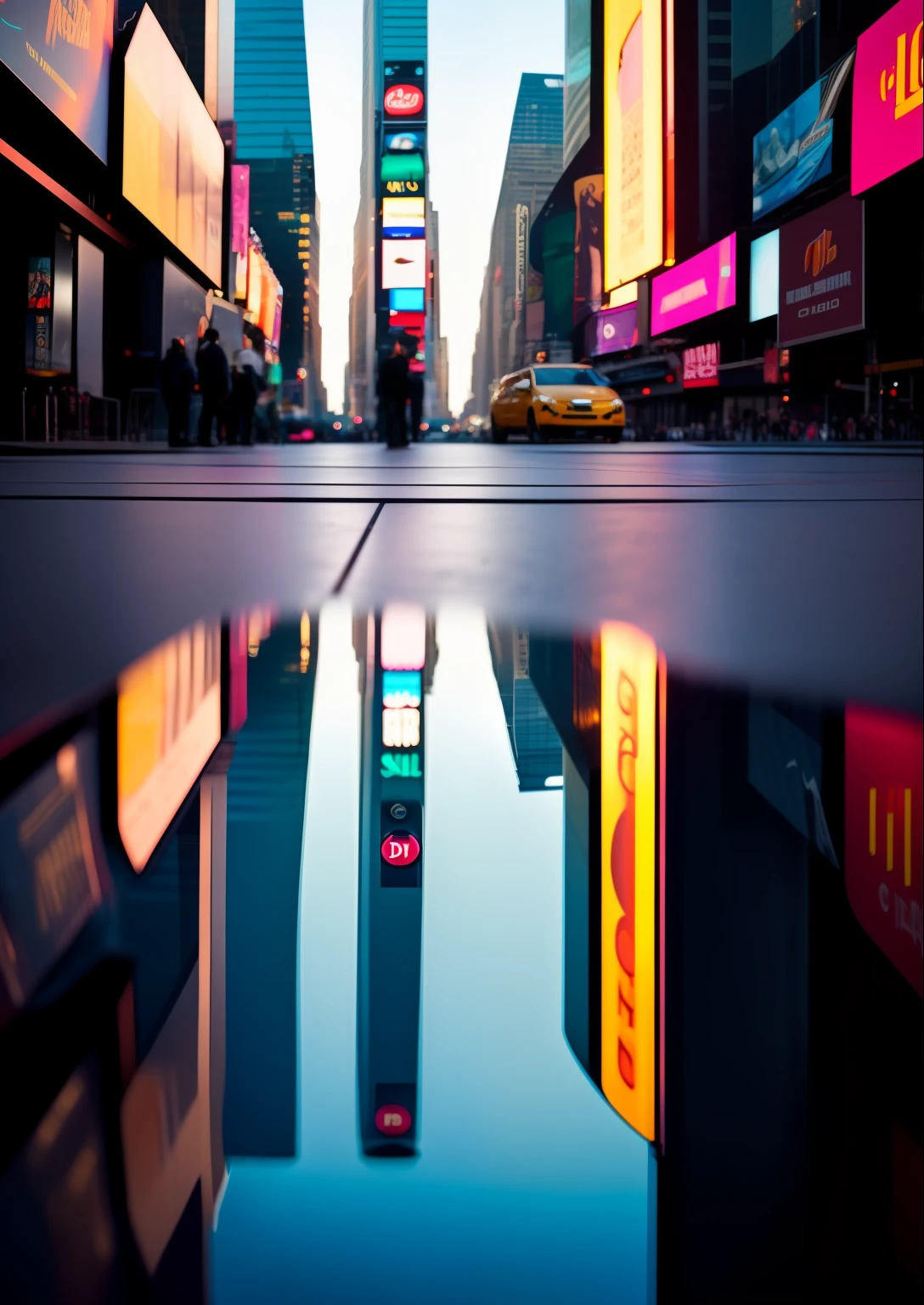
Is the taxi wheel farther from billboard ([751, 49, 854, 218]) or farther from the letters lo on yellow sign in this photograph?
the letters lo on yellow sign

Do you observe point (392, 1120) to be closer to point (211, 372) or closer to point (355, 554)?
point (355, 554)

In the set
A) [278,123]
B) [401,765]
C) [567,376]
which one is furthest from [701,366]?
[278,123]

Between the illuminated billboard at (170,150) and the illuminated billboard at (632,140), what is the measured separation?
9.03m

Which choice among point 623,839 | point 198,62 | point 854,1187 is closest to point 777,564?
point 623,839

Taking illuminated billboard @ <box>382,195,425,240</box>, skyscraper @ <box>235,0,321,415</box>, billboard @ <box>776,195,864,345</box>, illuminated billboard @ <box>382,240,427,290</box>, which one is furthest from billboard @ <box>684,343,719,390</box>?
skyscraper @ <box>235,0,321,415</box>

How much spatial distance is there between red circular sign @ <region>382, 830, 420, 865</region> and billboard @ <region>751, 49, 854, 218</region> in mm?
38223

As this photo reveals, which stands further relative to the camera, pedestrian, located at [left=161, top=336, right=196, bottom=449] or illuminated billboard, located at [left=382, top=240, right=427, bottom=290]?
illuminated billboard, located at [left=382, top=240, right=427, bottom=290]

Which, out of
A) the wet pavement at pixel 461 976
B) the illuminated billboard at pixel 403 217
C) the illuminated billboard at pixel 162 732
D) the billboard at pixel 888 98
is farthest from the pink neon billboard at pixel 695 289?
the wet pavement at pixel 461 976

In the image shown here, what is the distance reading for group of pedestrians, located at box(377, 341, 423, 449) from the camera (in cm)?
1797

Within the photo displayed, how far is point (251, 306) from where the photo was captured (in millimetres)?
67812

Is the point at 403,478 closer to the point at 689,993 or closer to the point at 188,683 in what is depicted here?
the point at 188,683

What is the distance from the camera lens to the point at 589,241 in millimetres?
93438

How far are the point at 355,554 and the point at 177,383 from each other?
15.2m

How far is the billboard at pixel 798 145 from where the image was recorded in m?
35.7
